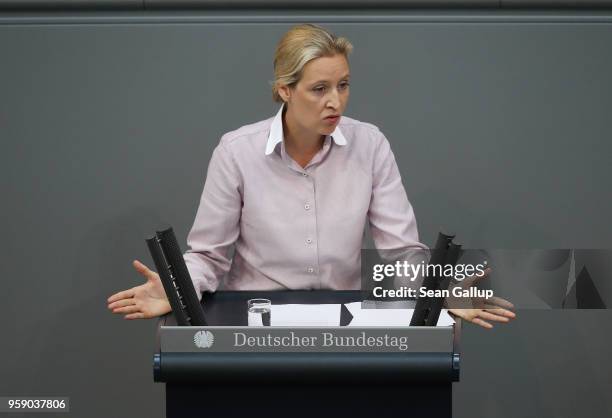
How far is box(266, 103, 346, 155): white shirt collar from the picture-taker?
318 cm

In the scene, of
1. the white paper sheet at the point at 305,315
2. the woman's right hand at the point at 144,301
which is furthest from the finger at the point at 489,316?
the woman's right hand at the point at 144,301

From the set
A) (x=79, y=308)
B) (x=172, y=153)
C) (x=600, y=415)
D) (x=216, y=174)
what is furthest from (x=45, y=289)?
(x=600, y=415)

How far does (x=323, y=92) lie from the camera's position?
3023mm

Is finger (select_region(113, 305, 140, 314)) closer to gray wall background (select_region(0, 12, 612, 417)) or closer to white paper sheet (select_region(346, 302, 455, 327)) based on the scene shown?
white paper sheet (select_region(346, 302, 455, 327))

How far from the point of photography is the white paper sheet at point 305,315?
8.05ft

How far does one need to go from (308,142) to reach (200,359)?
1.17 meters

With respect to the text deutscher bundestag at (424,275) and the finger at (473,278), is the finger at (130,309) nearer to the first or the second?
the text deutscher bundestag at (424,275)

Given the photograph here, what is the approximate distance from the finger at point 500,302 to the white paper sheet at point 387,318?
0.11 meters

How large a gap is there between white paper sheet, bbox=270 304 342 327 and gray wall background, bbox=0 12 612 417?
5.35ft

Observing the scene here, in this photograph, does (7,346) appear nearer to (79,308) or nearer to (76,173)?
(79,308)

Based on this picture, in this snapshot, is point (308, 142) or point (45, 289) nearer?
point (308, 142)

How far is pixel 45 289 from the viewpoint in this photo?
4.18 m

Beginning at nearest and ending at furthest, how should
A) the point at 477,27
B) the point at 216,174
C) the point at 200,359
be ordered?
the point at 200,359
the point at 216,174
the point at 477,27

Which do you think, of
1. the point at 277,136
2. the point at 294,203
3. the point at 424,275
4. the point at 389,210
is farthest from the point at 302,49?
the point at 424,275
